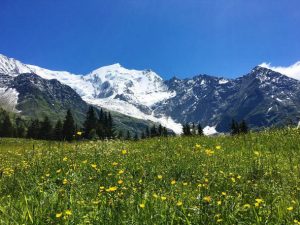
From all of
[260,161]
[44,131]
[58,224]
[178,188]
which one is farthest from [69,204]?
[44,131]

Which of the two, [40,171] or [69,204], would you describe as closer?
[69,204]

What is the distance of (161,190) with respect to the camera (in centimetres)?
757

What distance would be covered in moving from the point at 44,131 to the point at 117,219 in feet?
382

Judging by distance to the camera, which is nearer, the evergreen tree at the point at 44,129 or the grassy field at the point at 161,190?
the grassy field at the point at 161,190

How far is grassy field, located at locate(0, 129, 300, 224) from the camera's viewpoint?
589 cm

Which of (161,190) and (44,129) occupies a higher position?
(44,129)

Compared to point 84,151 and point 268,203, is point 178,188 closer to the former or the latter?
point 268,203

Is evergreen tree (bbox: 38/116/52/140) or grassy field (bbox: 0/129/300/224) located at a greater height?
evergreen tree (bbox: 38/116/52/140)

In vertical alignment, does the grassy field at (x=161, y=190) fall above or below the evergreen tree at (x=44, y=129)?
below

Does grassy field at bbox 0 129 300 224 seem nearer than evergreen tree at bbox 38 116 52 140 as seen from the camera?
Yes

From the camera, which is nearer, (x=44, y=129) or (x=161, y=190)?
(x=161, y=190)

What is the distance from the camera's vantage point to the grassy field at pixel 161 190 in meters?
5.89

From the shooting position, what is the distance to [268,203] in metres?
6.87

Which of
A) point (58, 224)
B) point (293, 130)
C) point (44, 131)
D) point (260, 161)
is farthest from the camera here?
point (44, 131)
